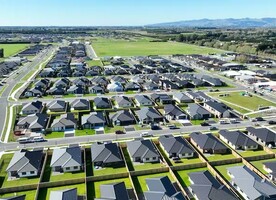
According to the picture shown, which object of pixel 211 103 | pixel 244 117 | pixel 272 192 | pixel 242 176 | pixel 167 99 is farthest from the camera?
pixel 167 99

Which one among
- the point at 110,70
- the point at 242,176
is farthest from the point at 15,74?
the point at 242,176

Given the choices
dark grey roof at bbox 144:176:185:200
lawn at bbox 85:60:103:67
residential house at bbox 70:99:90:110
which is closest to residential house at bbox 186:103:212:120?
residential house at bbox 70:99:90:110

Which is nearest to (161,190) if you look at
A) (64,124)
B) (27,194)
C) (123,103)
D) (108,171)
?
(108,171)

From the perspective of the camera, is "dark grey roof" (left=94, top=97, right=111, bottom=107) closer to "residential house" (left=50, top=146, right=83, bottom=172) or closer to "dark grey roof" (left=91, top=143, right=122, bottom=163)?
"dark grey roof" (left=91, top=143, right=122, bottom=163)

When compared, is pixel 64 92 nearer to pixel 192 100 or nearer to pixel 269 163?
pixel 192 100

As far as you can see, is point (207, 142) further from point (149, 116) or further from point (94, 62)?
point (94, 62)

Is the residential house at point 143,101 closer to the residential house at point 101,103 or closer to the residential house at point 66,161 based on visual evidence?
the residential house at point 101,103
